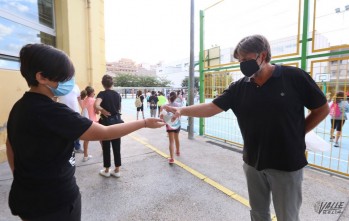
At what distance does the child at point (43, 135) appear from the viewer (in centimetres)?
115

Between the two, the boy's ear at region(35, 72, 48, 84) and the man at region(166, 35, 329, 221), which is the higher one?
the boy's ear at region(35, 72, 48, 84)

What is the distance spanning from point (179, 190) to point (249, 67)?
2.27 metres

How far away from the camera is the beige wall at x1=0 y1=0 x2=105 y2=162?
6.32 m

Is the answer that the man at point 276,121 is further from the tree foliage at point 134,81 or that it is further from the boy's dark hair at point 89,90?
the tree foliage at point 134,81

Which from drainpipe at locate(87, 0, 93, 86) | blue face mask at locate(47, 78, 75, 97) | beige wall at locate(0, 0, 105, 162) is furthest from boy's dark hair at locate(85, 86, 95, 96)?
blue face mask at locate(47, 78, 75, 97)

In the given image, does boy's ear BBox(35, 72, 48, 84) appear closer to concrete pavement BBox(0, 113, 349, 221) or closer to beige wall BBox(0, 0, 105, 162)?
concrete pavement BBox(0, 113, 349, 221)

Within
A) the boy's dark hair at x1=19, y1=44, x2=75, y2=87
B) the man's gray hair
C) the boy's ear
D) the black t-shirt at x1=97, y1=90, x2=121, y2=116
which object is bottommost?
the black t-shirt at x1=97, y1=90, x2=121, y2=116

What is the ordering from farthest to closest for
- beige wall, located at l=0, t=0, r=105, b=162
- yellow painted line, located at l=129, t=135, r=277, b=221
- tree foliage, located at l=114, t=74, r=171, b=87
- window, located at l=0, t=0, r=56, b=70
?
Result: tree foliage, located at l=114, t=74, r=171, b=87 < beige wall, located at l=0, t=0, r=105, b=162 < window, located at l=0, t=0, r=56, b=70 < yellow painted line, located at l=129, t=135, r=277, b=221

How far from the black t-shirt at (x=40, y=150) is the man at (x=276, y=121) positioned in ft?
3.96

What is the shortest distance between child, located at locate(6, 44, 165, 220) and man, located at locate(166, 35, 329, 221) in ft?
3.68

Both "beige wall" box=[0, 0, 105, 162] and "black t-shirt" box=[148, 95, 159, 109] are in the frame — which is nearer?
"beige wall" box=[0, 0, 105, 162]

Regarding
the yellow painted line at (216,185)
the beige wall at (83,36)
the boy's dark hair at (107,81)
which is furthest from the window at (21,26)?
the yellow painted line at (216,185)

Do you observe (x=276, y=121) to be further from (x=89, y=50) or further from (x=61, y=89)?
(x=89, y=50)

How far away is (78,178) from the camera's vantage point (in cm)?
371
